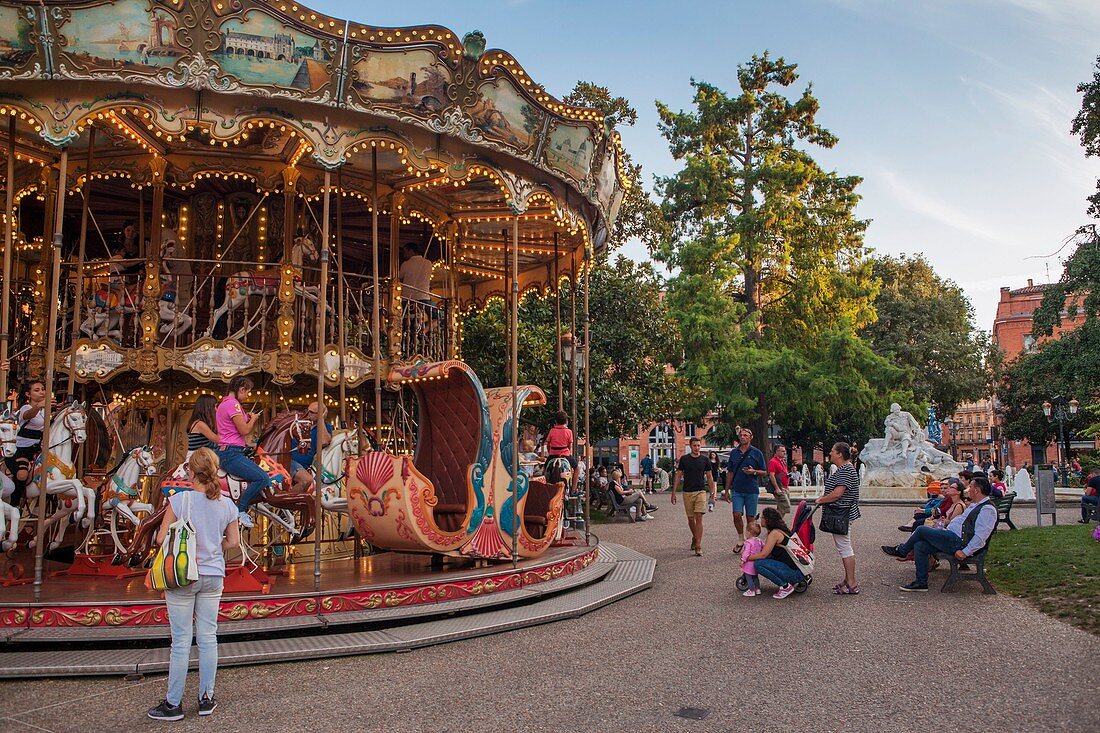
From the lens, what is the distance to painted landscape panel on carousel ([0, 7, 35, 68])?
8547mm

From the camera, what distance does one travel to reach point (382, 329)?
13938 mm

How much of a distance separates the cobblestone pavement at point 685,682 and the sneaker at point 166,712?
0.12 m

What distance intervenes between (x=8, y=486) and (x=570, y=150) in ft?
26.0

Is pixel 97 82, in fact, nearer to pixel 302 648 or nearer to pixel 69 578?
pixel 69 578

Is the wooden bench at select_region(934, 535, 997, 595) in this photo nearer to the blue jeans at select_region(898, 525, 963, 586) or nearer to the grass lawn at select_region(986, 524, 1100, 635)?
the blue jeans at select_region(898, 525, 963, 586)

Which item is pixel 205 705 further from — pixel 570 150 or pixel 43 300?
pixel 43 300

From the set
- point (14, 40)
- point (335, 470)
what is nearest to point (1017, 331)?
point (335, 470)

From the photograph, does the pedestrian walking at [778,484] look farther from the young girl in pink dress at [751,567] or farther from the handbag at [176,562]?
the handbag at [176,562]

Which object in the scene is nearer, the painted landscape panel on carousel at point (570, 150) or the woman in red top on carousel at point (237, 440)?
the woman in red top on carousel at point (237, 440)

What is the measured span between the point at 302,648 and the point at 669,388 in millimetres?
23142

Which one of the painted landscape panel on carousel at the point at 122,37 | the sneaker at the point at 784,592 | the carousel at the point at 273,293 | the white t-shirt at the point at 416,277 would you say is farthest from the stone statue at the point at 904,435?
the painted landscape panel on carousel at the point at 122,37

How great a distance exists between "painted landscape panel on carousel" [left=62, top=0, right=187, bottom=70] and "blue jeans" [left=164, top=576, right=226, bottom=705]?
5.97 m

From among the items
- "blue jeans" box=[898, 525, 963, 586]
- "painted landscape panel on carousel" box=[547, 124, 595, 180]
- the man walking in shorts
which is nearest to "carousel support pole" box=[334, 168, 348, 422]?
"painted landscape panel on carousel" box=[547, 124, 595, 180]

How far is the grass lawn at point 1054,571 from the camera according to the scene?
907 centimetres
